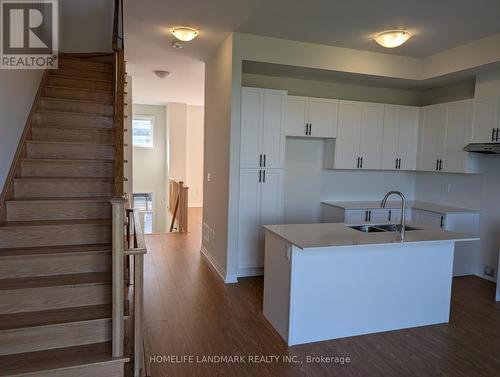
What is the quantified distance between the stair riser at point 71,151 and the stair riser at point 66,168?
192mm

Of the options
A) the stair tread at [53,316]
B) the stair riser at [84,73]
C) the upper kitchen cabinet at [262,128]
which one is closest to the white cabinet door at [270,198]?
the upper kitchen cabinet at [262,128]

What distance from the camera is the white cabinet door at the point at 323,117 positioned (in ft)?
15.2

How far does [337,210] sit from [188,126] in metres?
6.10

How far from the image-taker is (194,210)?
9500 millimetres

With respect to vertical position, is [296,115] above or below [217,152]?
above

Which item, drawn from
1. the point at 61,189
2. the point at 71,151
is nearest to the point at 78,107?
the point at 71,151

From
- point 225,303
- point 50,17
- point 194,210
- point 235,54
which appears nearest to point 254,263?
point 225,303

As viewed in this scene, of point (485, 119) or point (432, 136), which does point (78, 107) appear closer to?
point (432, 136)

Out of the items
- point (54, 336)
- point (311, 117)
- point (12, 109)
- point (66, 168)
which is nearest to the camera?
point (54, 336)

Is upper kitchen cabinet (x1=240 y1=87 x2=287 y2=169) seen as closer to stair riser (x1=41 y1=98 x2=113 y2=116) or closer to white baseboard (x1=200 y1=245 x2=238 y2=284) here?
white baseboard (x1=200 y1=245 x2=238 y2=284)

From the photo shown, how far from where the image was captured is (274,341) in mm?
2859

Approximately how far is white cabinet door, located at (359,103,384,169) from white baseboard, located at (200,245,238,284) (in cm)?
237

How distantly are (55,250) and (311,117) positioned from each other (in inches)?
130

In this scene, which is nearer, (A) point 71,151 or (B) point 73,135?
(A) point 71,151
